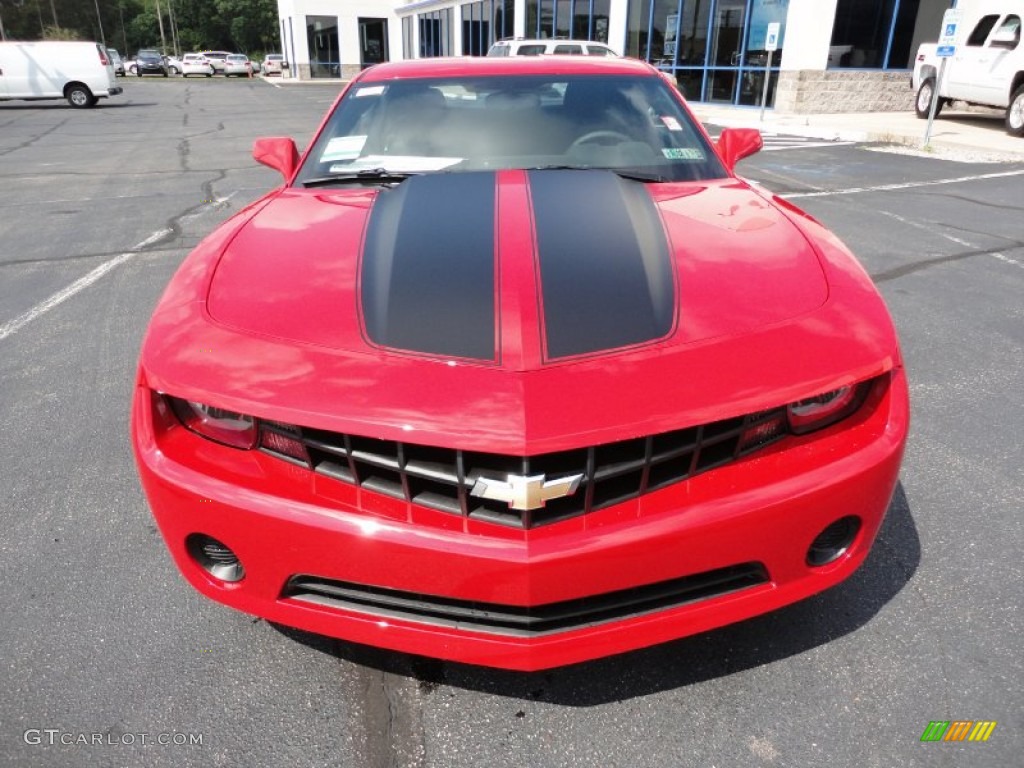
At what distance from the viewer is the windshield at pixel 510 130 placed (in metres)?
2.83

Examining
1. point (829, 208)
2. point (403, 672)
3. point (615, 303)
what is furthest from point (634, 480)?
point (829, 208)

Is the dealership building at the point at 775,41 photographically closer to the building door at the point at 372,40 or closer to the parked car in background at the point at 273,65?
the building door at the point at 372,40

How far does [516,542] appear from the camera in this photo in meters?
1.54

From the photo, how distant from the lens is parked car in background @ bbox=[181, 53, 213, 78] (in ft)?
170

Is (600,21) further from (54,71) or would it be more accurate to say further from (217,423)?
(217,423)

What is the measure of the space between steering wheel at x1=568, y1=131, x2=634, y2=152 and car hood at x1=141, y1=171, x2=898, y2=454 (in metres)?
0.63

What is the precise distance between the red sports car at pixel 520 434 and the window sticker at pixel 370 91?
1.37 meters

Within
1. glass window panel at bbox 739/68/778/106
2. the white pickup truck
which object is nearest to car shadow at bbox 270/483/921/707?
the white pickup truck

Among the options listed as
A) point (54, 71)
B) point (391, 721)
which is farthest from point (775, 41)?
point (54, 71)

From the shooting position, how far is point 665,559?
1582 mm

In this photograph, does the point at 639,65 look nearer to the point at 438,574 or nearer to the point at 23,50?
the point at 438,574

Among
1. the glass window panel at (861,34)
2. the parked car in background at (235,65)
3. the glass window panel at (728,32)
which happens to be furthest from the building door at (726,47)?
the parked car in background at (235,65)

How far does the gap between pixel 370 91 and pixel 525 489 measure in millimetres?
2355

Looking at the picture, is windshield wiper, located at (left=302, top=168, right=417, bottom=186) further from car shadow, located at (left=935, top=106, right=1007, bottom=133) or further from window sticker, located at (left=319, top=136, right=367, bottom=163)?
car shadow, located at (left=935, top=106, right=1007, bottom=133)
